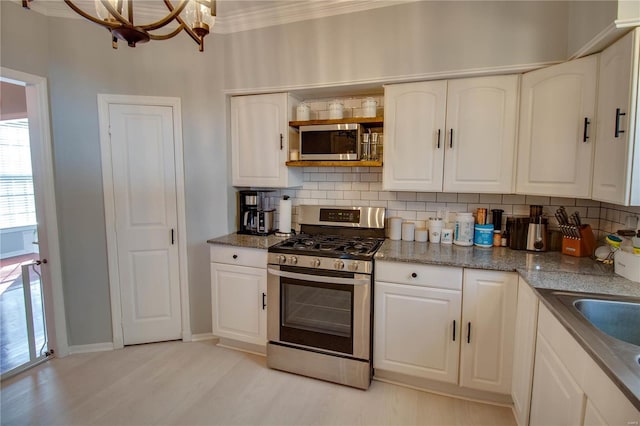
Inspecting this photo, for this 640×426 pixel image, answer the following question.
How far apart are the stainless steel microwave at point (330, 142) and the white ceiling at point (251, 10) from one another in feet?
2.81

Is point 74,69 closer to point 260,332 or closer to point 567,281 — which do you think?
point 260,332

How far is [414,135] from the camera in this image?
2.47 metres

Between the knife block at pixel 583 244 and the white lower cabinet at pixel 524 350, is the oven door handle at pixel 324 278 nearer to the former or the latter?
the white lower cabinet at pixel 524 350

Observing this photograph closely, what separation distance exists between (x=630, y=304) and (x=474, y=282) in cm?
73

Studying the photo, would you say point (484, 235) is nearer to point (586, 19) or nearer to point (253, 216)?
point (586, 19)

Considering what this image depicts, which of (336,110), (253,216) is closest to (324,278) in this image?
(253,216)

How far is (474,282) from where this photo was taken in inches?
81.7

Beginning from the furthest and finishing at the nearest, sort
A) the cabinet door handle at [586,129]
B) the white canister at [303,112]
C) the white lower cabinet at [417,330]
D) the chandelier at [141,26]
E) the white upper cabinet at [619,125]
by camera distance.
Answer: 1. the white canister at [303,112]
2. the white lower cabinet at [417,330]
3. the cabinet door handle at [586,129]
4. the white upper cabinet at [619,125]
5. the chandelier at [141,26]

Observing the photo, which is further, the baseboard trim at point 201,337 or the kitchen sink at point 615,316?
the baseboard trim at point 201,337

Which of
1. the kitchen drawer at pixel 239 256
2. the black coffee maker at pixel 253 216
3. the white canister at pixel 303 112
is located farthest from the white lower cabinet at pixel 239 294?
the white canister at pixel 303 112

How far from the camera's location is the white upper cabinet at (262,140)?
9.24 feet

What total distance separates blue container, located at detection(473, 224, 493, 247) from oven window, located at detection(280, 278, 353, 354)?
1055mm

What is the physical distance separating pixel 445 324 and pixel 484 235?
0.76 meters

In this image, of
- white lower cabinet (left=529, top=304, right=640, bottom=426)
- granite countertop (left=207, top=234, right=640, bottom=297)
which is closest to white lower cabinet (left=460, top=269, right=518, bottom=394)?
granite countertop (left=207, top=234, right=640, bottom=297)
